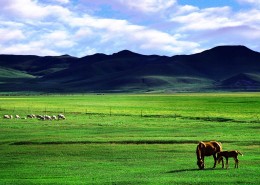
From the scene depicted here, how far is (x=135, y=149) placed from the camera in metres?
36.2

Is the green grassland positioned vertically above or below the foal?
below

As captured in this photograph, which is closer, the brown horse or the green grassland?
the green grassland

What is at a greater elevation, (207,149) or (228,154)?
(207,149)

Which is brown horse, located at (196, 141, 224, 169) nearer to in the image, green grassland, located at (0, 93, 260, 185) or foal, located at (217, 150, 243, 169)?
foal, located at (217, 150, 243, 169)

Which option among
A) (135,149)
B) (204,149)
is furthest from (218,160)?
(135,149)

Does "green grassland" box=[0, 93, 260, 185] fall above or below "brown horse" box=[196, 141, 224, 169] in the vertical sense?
below

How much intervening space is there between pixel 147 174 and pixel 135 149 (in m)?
10.7

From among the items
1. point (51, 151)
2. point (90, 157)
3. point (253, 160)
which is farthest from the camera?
point (51, 151)

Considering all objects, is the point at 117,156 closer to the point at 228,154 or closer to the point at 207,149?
the point at 207,149

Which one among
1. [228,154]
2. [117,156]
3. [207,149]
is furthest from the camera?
[117,156]

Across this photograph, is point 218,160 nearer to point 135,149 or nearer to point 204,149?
point 204,149

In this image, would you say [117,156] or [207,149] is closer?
[207,149]

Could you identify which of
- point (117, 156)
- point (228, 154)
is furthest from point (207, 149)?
point (117, 156)

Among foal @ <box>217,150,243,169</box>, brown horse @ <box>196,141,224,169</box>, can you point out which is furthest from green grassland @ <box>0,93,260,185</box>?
brown horse @ <box>196,141,224,169</box>
